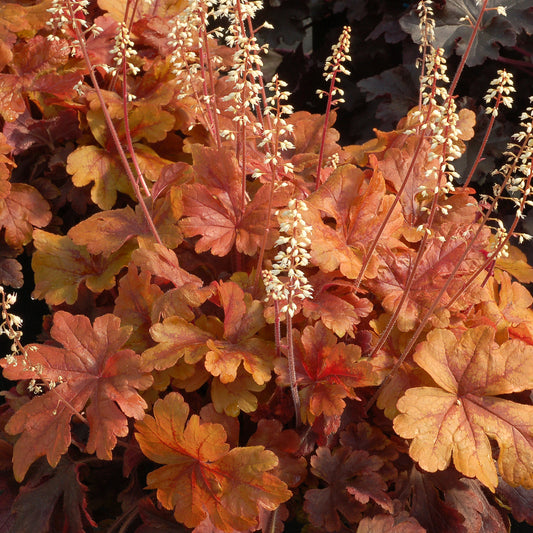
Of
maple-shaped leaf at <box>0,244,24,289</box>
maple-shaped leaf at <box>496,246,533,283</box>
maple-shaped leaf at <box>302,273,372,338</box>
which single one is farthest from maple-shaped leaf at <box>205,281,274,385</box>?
maple-shaped leaf at <box>0,244,24,289</box>

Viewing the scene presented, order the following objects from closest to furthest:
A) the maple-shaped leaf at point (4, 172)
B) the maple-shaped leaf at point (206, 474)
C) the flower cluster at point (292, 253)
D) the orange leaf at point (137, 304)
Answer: the flower cluster at point (292, 253), the maple-shaped leaf at point (206, 474), the orange leaf at point (137, 304), the maple-shaped leaf at point (4, 172)

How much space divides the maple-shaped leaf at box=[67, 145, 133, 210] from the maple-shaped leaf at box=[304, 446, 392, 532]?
34.1 inches

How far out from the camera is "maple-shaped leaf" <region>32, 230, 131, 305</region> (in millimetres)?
1469

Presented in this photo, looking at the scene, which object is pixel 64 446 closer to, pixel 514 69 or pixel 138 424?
pixel 138 424

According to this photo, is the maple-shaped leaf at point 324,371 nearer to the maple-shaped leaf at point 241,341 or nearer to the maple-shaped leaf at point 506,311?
the maple-shaped leaf at point 241,341

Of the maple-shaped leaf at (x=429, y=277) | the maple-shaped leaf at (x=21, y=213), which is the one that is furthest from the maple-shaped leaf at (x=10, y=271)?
the maple-shaped leaf at (x=429, y=277)

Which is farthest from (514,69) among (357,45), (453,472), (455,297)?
(453,472)

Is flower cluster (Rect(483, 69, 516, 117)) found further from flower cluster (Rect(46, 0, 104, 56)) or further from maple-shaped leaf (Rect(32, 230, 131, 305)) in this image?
maple-shaped leaf (Rect(32, 230, 131, 305))

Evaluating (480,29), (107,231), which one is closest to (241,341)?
(107,231)

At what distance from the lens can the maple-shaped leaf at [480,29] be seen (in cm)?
221

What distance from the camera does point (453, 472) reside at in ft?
4.14

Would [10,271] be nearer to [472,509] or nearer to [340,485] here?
[340,485]

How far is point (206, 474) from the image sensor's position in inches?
44.3

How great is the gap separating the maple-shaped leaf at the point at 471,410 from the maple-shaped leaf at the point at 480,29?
135 centimetres
